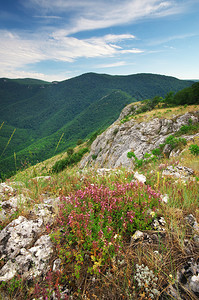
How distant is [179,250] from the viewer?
2.07 meters

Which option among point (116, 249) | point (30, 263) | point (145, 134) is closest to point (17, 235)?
point (30, 263)

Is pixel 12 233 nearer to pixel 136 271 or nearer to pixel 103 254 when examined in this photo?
pixel 103 254

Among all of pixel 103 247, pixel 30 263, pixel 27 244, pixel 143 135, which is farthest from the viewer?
pixel 143 135

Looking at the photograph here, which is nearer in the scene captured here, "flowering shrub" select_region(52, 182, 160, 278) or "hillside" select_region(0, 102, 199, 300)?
"hillside" select_region(0, 102, 199, 300)

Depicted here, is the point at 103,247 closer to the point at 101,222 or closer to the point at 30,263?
the point at 101,222

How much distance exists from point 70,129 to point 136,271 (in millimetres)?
171640

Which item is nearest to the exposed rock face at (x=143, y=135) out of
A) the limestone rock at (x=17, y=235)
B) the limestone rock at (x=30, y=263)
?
the limestone rock at (x=17, y=235)

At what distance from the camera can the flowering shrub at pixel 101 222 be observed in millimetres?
2158

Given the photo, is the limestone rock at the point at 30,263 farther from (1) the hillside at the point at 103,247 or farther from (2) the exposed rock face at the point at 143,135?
(2) the exposed rock face at the point at 143,135

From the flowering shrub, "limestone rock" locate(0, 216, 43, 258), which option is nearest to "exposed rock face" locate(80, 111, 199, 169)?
the flowering shrub

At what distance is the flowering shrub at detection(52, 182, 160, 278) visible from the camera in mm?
2158

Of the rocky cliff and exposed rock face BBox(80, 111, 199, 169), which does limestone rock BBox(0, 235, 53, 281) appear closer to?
exposed rock face BBox(80, 111, 199, 169)

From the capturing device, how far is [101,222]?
2332mm

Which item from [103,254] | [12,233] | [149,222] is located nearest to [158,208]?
[149,222]
